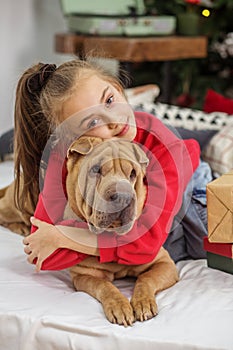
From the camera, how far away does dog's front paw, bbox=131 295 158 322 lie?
1.27 metres

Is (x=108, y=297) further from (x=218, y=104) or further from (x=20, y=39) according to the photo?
(x=20, y=39)

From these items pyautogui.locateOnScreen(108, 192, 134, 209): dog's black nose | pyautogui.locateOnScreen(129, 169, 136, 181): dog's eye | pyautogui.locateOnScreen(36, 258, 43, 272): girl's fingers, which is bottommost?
pyautogui.locateOnScreen(36, 258, 43, 272): girl's fingers

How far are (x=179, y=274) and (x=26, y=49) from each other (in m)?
2.52

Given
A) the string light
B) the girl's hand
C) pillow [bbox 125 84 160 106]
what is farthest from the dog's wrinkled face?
the string light

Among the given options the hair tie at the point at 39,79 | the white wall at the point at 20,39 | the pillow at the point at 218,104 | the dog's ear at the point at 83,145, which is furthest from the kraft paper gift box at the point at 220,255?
the white wall at the point at 20,39

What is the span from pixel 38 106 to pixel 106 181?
1.22 ft

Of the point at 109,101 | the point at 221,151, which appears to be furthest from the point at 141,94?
the point at 109,101

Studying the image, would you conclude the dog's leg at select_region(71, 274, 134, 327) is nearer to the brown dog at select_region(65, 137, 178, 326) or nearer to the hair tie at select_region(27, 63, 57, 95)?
the brown dog at select_region(65, 137, 178, 326)

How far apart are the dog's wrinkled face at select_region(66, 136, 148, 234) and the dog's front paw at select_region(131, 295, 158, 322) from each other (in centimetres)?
13

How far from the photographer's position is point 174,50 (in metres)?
3.30

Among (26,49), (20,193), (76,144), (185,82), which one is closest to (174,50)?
(185,82)

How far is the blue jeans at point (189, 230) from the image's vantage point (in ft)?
5.30

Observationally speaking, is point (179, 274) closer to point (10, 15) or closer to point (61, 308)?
point (61, 308)

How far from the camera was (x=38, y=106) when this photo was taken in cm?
154
